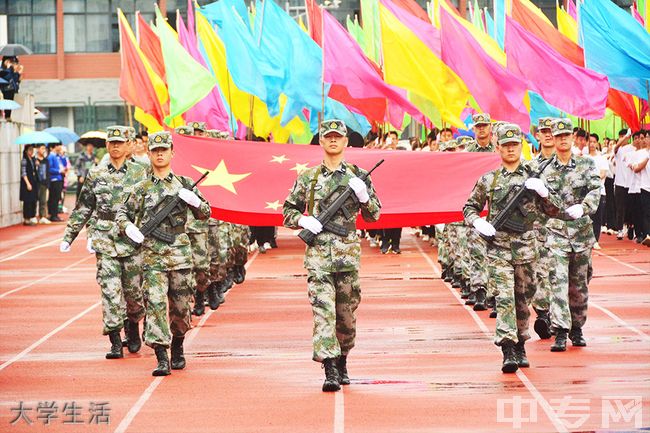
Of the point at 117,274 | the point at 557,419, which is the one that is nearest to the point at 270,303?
the point at 117,274

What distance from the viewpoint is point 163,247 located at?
11297mm

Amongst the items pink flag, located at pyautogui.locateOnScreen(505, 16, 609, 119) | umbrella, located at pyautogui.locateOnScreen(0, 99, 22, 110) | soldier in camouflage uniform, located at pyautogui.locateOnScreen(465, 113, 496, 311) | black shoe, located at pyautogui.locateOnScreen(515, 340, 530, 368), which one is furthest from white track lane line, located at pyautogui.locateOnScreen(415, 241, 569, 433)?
umbrella, located at pyautogui.locateOnScreen(0, 99, 22, 110)

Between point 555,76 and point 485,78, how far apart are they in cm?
121

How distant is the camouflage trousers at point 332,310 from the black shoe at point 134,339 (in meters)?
2.73

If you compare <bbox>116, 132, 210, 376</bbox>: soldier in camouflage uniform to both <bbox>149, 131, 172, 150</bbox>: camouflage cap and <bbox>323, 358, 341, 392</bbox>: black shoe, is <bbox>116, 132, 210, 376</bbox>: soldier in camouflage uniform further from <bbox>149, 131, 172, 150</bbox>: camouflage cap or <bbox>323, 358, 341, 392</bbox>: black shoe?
<bbox>323, 358, 341, 392</bbox>: black shoe

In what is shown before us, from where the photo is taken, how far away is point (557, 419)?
8984 millimetres

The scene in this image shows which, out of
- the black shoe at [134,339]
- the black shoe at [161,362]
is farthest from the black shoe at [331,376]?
the black shoe at [134,339]

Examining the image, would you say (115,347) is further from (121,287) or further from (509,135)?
(509,135)

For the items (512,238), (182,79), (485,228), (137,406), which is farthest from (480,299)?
(182,79)

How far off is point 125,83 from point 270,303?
28.7 feet

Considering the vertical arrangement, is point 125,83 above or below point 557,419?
above

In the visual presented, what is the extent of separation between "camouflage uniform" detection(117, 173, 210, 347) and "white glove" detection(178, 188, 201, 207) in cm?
9

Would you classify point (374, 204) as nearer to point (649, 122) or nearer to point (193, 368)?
point (193, 368)

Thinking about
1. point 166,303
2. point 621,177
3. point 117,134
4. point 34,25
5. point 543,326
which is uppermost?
point 34,25
